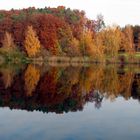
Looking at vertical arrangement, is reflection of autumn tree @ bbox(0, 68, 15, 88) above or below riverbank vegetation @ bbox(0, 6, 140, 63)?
below

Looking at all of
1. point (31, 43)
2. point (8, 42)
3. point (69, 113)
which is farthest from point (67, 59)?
point (69, 113)

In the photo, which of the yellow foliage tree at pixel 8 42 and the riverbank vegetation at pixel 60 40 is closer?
the riverbank vegetation at pixel 60 40

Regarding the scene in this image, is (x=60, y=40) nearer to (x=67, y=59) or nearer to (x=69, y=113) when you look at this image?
(x=67, y=59)

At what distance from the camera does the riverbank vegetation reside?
6165cm

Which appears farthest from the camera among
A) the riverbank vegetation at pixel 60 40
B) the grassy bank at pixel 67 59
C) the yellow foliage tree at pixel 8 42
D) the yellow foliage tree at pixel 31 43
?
the yellow foliage tree at pixel 8 42

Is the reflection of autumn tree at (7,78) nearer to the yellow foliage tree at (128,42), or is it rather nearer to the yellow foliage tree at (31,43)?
the yellow foliage tree at (31,43)

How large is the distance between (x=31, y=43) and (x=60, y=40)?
656 cm

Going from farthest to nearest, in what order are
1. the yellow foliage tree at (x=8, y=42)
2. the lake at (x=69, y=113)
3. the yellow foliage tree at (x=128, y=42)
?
the yellow foliage tree at (x=8, y=42)
the yellow foliage tree at (x=128, y=42)
the lake at (x=69, y=113)

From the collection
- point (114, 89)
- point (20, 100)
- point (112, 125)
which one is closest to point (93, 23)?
point (114, 89)

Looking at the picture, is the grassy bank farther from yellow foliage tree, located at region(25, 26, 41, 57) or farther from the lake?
the lake

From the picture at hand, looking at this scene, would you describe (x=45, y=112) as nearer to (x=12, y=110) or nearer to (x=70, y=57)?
(x=12, y=110)

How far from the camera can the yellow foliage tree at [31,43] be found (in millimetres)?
63125

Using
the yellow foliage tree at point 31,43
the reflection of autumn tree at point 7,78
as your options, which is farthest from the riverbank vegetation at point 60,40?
the reflection of autumn tree at point 7,78

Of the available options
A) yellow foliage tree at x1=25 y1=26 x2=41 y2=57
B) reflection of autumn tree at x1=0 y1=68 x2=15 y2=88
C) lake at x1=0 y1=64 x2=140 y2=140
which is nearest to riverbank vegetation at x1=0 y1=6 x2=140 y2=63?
yellow foliage tree at x1=25 y1=26 x2=41 y2=57
